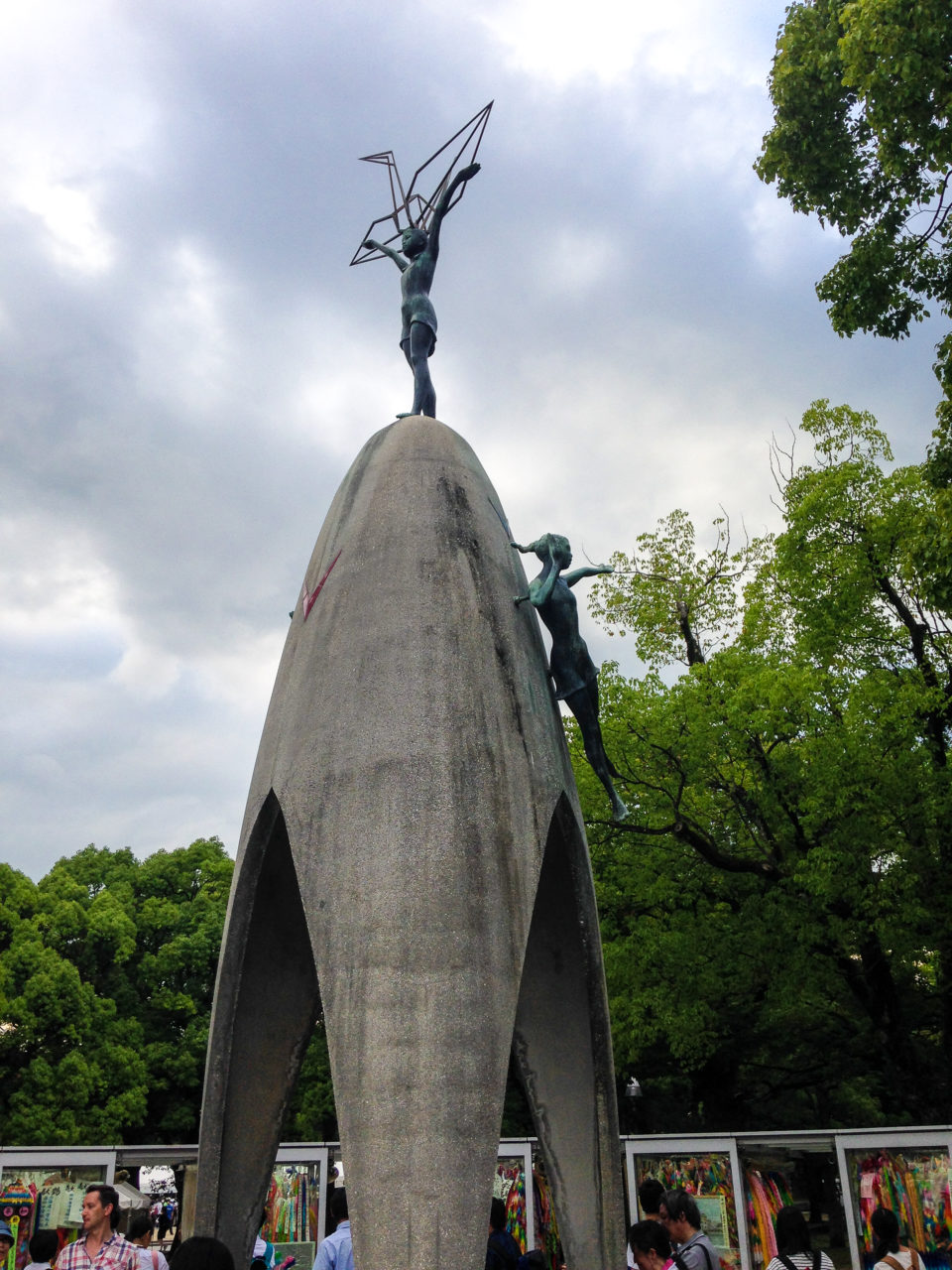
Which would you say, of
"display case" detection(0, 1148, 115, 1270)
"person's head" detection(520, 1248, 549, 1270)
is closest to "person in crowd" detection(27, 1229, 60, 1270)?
"person's head" detection(520, 1248, 549, 1270)

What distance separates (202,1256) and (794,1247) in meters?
2.95

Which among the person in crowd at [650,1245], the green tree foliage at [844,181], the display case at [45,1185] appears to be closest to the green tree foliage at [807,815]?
the green tree foliage at [844,181]

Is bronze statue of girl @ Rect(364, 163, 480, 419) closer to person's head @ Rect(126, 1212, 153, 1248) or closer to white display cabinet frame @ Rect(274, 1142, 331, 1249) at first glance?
person's head @ Rect(126, 1212, 153, 1248)

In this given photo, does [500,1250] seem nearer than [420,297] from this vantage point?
Yes

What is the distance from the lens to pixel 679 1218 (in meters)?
5.01

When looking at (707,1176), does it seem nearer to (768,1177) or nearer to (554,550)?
(768,1177)

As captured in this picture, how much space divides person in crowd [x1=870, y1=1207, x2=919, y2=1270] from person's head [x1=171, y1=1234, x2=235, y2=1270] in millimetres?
4184

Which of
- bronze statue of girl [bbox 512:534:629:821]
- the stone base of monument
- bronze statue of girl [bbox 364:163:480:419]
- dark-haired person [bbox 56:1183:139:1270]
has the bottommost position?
dark-haired person [bbox 56:1183:139:1270]

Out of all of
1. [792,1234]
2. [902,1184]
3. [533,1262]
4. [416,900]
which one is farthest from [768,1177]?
[416,900]

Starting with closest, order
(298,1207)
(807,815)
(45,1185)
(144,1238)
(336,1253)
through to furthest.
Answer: (336,1253)
(144,1238)
(45,1185)
(298,1207)
(807,815)

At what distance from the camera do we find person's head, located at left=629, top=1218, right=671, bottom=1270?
482cm

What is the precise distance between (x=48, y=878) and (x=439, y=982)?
1173 inches

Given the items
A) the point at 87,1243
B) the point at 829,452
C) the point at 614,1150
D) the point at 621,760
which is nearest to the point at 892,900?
the point at 621,760

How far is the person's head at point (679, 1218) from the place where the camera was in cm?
500
